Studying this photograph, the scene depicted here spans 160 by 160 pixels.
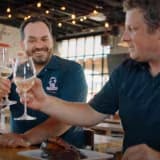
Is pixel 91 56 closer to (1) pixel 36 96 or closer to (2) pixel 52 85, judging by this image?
(2) pixel 52 85

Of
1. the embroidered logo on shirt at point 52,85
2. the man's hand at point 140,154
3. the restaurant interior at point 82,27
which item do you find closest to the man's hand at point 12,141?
the embroidered logo on shirt at point 52,85

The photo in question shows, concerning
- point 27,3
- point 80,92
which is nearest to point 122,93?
point 80,92

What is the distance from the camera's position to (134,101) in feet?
5.63

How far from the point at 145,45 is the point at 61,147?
550 mm

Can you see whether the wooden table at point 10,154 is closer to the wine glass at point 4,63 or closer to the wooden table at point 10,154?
the wooden table at point 10,154

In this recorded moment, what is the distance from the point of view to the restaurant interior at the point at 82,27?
518 inches

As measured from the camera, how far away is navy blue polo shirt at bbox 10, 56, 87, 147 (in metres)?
2.50

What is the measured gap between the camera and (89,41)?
739 inches

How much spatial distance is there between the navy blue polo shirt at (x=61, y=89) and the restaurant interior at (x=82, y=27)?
4.42 metres

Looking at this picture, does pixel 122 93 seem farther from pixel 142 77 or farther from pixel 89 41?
pixel 89 41

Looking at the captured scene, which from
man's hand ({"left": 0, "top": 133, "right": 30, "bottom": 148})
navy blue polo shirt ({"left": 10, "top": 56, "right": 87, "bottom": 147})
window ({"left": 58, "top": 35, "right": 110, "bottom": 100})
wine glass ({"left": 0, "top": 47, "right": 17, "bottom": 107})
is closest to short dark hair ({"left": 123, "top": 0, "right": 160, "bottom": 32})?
wine glass ({"left": 0, "top": 47, "right": 17, "bottom": 107})

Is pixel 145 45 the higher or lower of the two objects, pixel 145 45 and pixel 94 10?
the lower

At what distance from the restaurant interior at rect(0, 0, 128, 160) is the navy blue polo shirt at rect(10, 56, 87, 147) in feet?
14.5

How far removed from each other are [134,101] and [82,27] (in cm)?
1596
